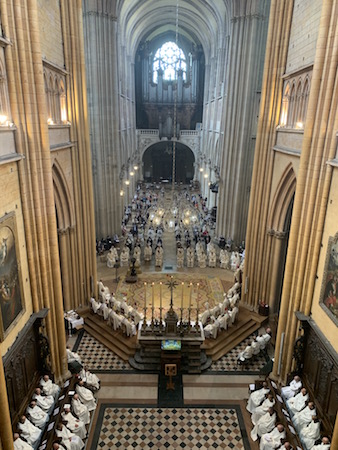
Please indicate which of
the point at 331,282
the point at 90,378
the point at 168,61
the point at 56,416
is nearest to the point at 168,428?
the point at 90,378

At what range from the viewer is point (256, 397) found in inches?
430

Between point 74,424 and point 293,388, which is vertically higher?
point 293,388

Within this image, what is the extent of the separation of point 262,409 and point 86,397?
5.47 m

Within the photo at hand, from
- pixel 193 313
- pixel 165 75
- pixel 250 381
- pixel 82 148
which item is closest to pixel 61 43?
pixel 82 148

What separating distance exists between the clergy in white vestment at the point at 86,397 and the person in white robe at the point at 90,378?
0.52m

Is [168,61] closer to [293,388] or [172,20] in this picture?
[172,20]

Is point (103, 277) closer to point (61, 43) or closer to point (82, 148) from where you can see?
point (82, 148)

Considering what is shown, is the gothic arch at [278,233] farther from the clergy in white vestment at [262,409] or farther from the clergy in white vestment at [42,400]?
the clergy in white vestment at [42,400]

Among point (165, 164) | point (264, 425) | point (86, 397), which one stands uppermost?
point (165, 164)

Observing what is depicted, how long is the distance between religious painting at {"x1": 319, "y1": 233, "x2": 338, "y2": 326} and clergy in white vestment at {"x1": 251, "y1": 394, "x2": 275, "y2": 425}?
3419 millimetres

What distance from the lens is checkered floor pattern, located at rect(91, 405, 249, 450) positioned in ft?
32.8

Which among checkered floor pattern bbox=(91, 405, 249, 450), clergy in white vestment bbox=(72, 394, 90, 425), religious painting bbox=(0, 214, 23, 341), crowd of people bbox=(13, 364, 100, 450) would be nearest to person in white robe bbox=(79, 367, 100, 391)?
crowd of people bbox=(13, 364, 100, 450)

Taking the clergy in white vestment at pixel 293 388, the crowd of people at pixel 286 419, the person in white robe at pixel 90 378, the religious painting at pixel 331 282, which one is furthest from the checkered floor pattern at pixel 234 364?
the religious painting at pixel 331 282

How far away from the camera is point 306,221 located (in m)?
10.1
